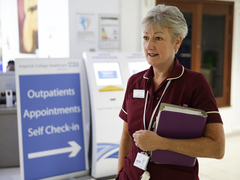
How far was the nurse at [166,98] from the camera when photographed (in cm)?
113

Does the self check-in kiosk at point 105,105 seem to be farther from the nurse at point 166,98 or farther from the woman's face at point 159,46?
the woman's face at point 159,46

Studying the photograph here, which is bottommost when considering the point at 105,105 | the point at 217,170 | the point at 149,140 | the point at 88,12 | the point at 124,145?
the point at 217,170

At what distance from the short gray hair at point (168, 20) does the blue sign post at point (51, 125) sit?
240cm

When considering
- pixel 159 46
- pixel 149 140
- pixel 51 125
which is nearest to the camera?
pixel 149 140

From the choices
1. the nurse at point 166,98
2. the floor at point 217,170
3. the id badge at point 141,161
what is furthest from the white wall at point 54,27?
the id badge at point 141,161

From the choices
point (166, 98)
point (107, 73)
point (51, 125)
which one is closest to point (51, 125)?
point (51, 125)

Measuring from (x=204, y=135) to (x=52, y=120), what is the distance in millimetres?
2578

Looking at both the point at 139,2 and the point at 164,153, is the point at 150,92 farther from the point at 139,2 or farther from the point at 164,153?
the point at 139,2

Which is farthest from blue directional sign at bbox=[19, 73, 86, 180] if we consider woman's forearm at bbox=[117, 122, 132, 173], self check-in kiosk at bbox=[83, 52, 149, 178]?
woman's forearm at bbox=[117, 122, 132, 173]

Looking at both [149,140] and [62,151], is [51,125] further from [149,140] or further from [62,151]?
[149,140]

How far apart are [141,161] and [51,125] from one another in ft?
7.80

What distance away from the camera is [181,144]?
112 cm

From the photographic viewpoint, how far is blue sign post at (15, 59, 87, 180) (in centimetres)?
328

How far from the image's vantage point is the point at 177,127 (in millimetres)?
1138
